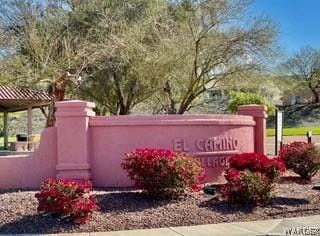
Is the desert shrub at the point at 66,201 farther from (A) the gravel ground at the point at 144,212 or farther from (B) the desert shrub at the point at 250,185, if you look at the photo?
(B) the desert shrub at the point at 250,185

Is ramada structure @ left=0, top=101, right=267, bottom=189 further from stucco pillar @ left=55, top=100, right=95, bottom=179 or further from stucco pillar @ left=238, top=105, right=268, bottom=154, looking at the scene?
stucco pillar @ left=238, top=105, right=268, bottom=154

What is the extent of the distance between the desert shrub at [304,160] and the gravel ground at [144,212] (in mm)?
2482

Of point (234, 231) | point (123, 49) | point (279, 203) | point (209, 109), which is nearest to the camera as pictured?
point (234, 231)

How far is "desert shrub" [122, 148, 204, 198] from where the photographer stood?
1066cm

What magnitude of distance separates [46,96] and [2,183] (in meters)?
13.9

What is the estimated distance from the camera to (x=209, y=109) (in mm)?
40000

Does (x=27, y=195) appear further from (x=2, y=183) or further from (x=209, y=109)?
(x=209, y=109)

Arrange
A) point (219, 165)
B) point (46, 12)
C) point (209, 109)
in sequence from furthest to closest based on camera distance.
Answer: point (209, 109) → point (46, 12) → point (219, 165)

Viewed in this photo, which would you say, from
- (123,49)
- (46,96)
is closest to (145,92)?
(123,49)

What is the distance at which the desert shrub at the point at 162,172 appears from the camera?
35.0 feet

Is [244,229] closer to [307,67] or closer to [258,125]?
[258,125]

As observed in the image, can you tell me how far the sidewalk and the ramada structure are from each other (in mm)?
4123

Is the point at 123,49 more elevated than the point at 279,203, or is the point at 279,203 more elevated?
the point at 123,49

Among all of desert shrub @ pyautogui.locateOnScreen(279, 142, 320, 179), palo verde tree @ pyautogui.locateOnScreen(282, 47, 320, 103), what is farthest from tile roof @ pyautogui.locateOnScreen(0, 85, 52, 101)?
palo verde tree @ pyautogui.locateOnScreen(282, 47, 320, 103)
